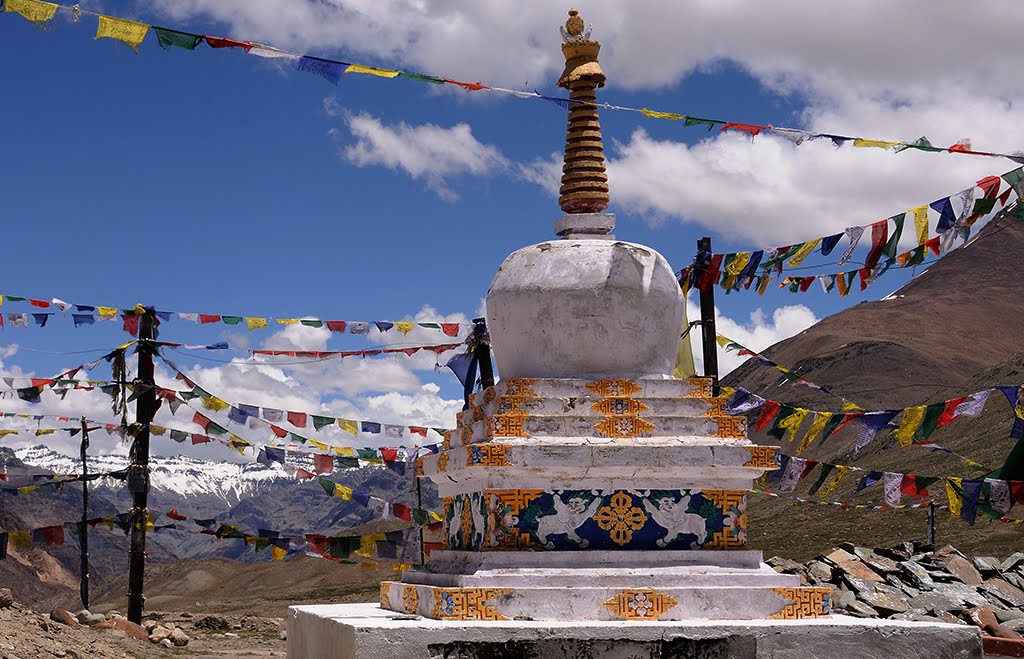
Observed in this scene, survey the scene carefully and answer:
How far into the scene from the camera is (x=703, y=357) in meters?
20.4

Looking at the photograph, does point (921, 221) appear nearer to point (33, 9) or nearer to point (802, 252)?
point (802, 252)

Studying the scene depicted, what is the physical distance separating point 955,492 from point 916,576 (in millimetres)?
5353

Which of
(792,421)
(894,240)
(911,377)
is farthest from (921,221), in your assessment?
(911,377)

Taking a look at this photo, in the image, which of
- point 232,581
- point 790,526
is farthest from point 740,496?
point 232,581

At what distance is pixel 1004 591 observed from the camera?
2056cm

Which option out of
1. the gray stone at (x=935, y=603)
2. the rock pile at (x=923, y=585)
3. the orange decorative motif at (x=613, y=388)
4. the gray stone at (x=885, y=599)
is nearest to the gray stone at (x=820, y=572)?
the rock pile at (x=923, y=585)

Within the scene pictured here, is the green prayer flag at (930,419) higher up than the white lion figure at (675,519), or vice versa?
the green prayer flag at (930,419)

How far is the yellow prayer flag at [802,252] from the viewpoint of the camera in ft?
47.9

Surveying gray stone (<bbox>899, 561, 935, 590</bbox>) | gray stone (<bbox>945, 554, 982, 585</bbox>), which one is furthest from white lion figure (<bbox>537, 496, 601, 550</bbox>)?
gray stone (<bbox>945, 554, 982, 585</bbox>)

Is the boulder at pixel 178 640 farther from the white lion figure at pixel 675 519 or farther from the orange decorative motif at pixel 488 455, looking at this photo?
the white lion figure at pixel 675 519

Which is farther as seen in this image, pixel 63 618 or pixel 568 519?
pixel 63 618

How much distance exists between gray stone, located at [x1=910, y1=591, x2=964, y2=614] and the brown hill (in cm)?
2206

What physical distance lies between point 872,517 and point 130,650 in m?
39.7

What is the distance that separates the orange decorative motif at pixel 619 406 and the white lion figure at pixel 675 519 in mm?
717
